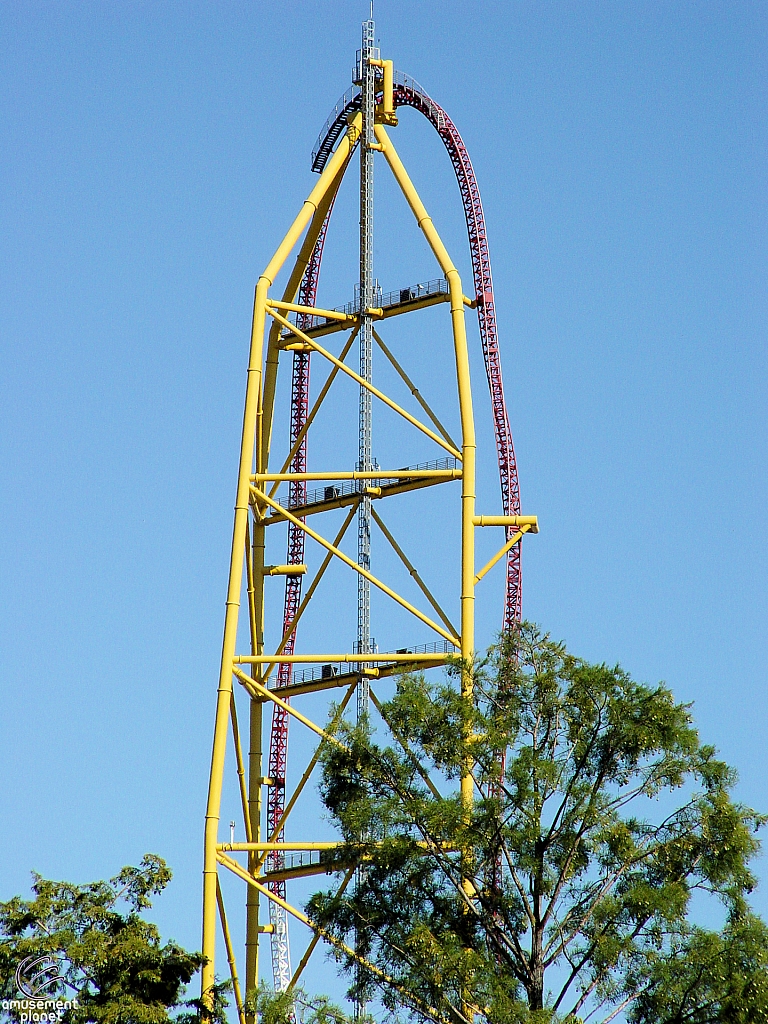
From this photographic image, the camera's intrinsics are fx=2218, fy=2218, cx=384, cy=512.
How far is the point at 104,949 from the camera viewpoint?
103 ft

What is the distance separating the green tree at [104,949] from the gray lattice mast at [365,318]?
676 centimetres

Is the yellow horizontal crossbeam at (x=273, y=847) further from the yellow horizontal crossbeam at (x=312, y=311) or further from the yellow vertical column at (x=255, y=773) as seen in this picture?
the yellow horizontal crossbeam at (x=312, y=311)

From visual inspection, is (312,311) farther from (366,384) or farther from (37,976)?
(37,976)

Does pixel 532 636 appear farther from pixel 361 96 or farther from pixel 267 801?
pixel 361 96

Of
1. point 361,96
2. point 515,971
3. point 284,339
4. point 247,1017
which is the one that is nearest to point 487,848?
point 515,971

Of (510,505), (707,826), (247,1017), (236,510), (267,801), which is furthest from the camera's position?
(510,505)

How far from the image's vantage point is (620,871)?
30094 mm

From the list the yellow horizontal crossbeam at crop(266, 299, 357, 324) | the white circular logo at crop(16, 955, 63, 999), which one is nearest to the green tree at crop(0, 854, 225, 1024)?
the white circular logo at crop(16, 955, 63, 999)

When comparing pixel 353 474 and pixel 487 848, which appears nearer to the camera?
pixel 487 848

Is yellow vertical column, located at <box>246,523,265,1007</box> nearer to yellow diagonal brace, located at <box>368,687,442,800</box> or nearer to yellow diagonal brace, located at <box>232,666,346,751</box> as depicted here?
yellow diagonal brace, located at <box>232,666,346,751</box>

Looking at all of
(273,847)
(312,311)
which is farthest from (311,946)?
→ (312,311)

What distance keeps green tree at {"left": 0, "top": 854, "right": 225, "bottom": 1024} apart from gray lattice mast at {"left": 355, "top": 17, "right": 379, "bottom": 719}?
6761 mm

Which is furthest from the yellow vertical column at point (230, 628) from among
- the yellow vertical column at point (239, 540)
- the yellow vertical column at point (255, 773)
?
the yellow vertical column at point (255, 773)

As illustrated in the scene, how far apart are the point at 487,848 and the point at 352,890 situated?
7.73 ft
